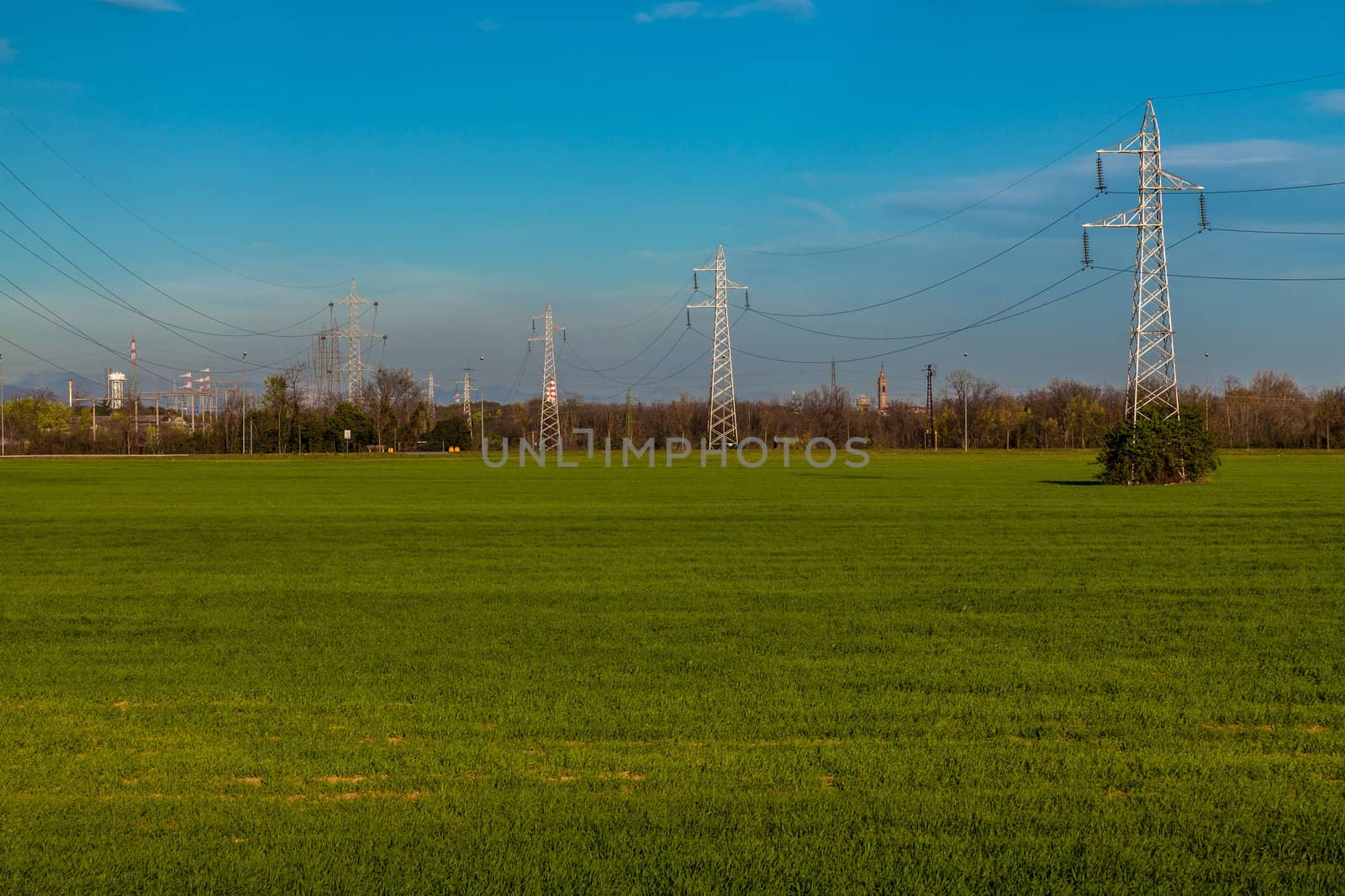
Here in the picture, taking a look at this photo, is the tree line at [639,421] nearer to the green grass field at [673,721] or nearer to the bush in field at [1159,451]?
the bush in field at [1159,451]

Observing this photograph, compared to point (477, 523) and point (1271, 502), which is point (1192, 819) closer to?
point (477, 523)

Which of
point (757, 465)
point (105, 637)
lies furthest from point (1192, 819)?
point (757, 465)

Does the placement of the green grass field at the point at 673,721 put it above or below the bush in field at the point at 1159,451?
below

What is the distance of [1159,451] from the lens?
44.2 meters

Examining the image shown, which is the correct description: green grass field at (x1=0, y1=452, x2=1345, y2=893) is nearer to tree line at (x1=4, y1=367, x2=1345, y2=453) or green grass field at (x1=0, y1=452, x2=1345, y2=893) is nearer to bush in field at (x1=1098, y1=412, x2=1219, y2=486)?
bush in field at (x1=1098, y1=412, x2=1219, y2=486)

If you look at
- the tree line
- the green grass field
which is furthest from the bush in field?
the tree line

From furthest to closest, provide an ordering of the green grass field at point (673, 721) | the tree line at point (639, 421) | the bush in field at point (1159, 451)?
the tree line at point (639, 421), the bush in field at point (1159, 451), the green grass field at point (673, 721)

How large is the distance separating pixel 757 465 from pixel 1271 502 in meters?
40.1

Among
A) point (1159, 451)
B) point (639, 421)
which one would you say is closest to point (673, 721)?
point (1159, 451)

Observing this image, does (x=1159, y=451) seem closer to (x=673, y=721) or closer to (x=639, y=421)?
(x=673, y=721)

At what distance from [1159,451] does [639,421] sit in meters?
119

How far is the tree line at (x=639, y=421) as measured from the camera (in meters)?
120

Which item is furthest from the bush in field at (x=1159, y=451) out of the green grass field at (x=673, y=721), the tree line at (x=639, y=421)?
the tree line at (x=639, y=421)

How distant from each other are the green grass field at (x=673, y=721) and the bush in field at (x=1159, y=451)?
25.1m
